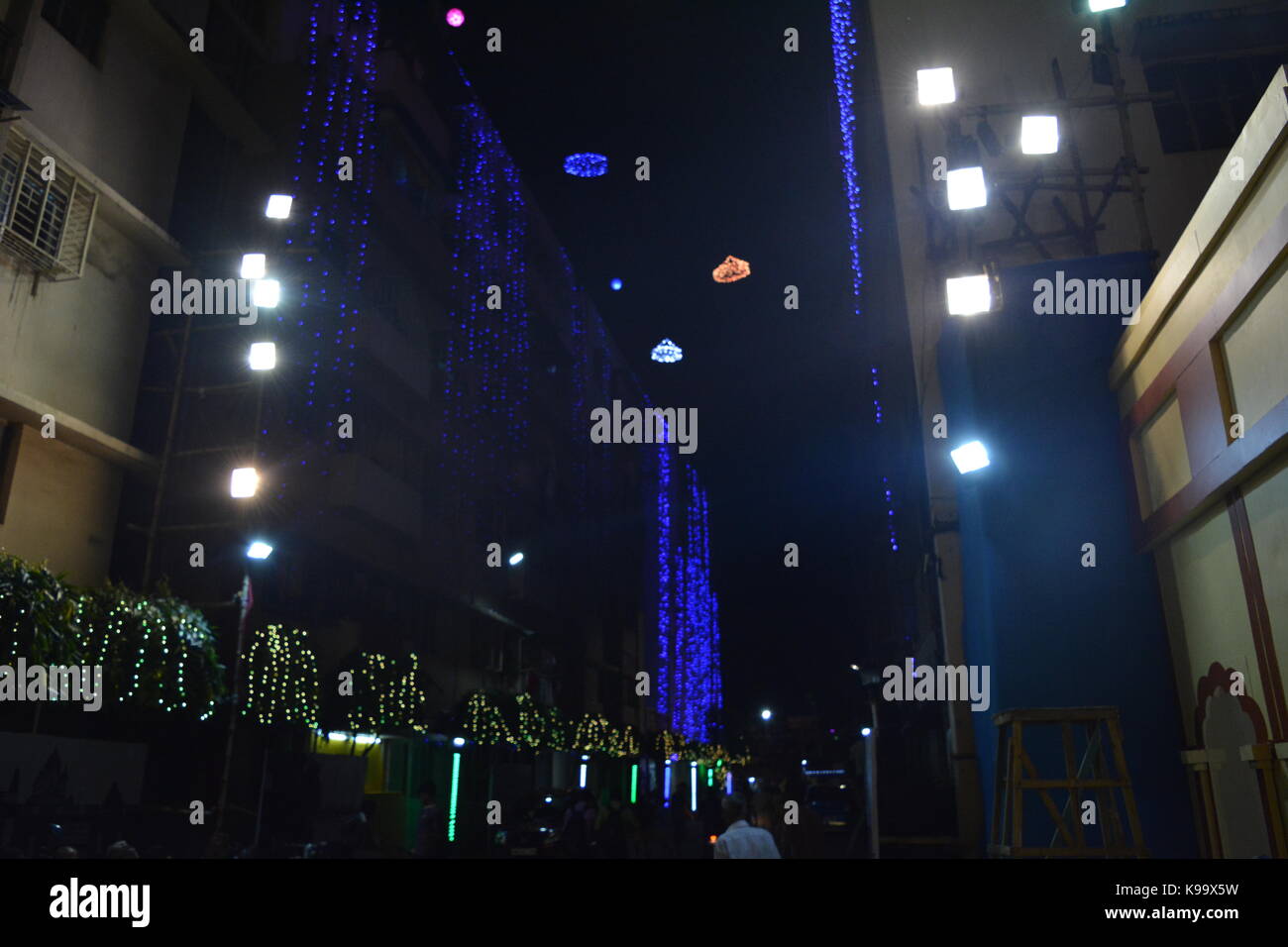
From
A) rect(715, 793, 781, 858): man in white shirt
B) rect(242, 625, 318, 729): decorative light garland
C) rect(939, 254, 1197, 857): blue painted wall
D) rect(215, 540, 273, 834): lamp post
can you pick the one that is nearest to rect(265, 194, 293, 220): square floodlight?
rect(215, 540, 273, 834): lamp post

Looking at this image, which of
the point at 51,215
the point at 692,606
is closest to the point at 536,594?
the point at 51,215

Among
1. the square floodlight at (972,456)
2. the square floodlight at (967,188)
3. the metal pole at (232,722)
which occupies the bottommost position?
the metal pole at (232,722)

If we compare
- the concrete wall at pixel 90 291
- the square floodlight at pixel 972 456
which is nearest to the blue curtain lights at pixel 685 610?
the concrete wall at pixel 90 291

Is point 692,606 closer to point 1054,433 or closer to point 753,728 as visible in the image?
point 753,728

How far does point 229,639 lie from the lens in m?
18.7

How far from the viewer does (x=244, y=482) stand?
18.9 m

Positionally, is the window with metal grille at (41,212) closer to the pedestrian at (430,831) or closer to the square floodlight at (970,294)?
the pedestrian at (430,831)

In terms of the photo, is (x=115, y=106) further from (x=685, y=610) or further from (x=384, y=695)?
(x=685, y=610)

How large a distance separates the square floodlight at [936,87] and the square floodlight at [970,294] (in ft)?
12.5

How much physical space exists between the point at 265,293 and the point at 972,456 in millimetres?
15177

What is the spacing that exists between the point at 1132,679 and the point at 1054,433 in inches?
124

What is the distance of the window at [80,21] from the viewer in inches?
644

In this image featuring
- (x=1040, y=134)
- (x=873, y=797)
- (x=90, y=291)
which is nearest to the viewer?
(x=873, y=797)

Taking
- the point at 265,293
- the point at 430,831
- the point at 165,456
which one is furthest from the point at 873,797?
the point at 265,293
